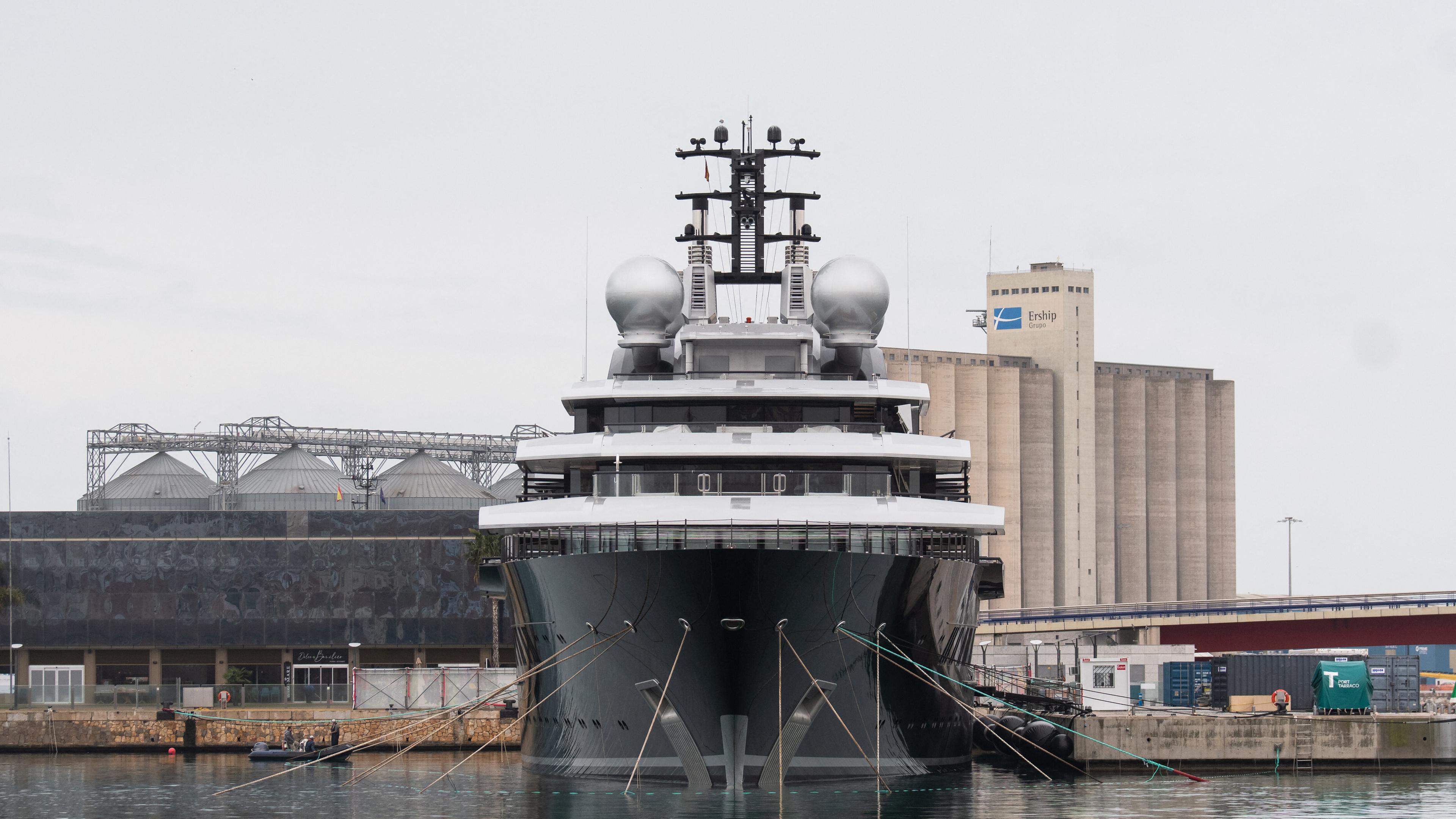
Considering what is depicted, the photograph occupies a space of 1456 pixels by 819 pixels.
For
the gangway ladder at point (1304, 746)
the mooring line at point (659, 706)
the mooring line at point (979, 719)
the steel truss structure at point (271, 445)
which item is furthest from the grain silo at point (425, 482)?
the mooring line at point (659, 706)

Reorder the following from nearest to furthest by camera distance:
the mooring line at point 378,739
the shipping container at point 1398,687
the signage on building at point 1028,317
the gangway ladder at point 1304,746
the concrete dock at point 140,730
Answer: the mooring line at point 378,739 → the gangway ladder at point 1304,746 → the shipping container at point 1398,687 → the concrete dock at point 140,730 → the signage on building at point 1028,317

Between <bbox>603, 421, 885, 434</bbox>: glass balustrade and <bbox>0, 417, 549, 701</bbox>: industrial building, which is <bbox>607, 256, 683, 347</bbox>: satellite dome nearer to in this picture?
<bbox>603, 421, 885, 434</bbox>: glass balustrade

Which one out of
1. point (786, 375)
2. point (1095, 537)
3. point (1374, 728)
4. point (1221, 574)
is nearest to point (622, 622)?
point (786, 375)

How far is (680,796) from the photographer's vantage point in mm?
34281

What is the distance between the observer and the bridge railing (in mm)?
89250

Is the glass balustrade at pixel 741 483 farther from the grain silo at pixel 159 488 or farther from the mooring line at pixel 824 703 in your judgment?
the grain silo at pixel 159 488

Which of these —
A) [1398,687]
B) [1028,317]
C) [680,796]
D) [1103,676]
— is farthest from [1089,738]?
[1028,317]

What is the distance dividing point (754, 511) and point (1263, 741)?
15.4 metres

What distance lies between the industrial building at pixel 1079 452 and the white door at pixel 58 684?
69031 mm

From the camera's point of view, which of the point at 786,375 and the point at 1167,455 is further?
the point at 1167,455

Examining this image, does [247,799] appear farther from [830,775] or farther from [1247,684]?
[1247,684]

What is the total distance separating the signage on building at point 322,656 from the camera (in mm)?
80438

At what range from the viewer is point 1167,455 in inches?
Result: 6088

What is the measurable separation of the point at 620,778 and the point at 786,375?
10810mm
